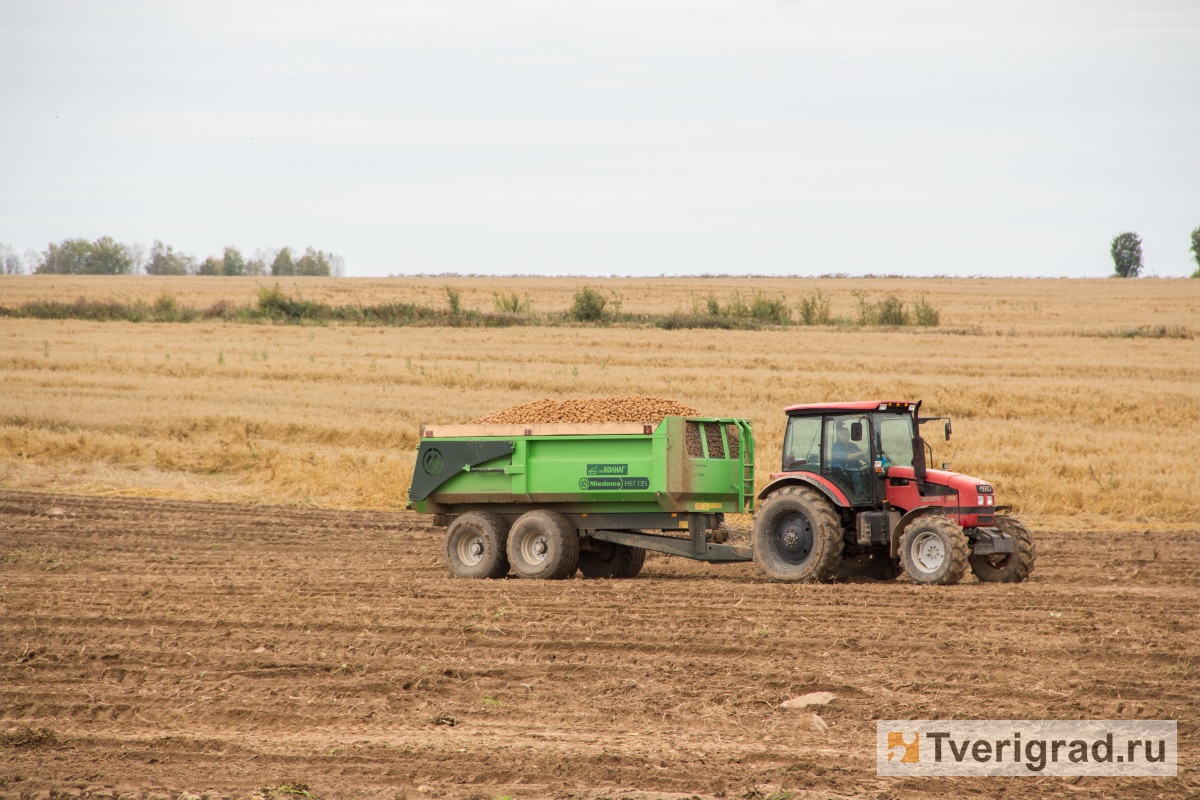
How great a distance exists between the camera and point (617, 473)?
1385cm

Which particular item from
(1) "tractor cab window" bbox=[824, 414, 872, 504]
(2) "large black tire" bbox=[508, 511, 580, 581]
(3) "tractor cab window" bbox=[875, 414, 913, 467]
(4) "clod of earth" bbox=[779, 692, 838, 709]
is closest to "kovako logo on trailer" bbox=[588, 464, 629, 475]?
(2) "large black tire" bbox=[508, 511, 580, 581]

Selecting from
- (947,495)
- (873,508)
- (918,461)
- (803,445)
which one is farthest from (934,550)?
(803,445)

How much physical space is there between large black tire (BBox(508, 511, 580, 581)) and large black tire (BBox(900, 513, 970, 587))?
378 cm

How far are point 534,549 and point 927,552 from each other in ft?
14.9

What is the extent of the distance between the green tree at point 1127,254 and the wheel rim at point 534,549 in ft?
339

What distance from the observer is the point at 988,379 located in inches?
1277

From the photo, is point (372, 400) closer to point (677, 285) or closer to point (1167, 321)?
point (1167, 321)

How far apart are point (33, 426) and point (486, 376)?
11.3 m

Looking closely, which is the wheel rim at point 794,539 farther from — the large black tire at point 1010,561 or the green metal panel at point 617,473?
the large black tire at point 1010,561

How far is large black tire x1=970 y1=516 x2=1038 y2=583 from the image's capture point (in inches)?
525

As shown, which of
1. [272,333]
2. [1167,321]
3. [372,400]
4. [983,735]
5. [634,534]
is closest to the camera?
[983,735]

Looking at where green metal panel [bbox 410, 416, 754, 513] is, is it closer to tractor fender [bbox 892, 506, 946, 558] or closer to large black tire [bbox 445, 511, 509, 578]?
large black tire [bbox 445, 511, 509, 578]

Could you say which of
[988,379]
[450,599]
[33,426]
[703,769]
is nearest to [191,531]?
[450,599]

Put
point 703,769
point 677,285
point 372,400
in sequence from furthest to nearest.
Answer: point 677,285, point 372,400, point 703,769
